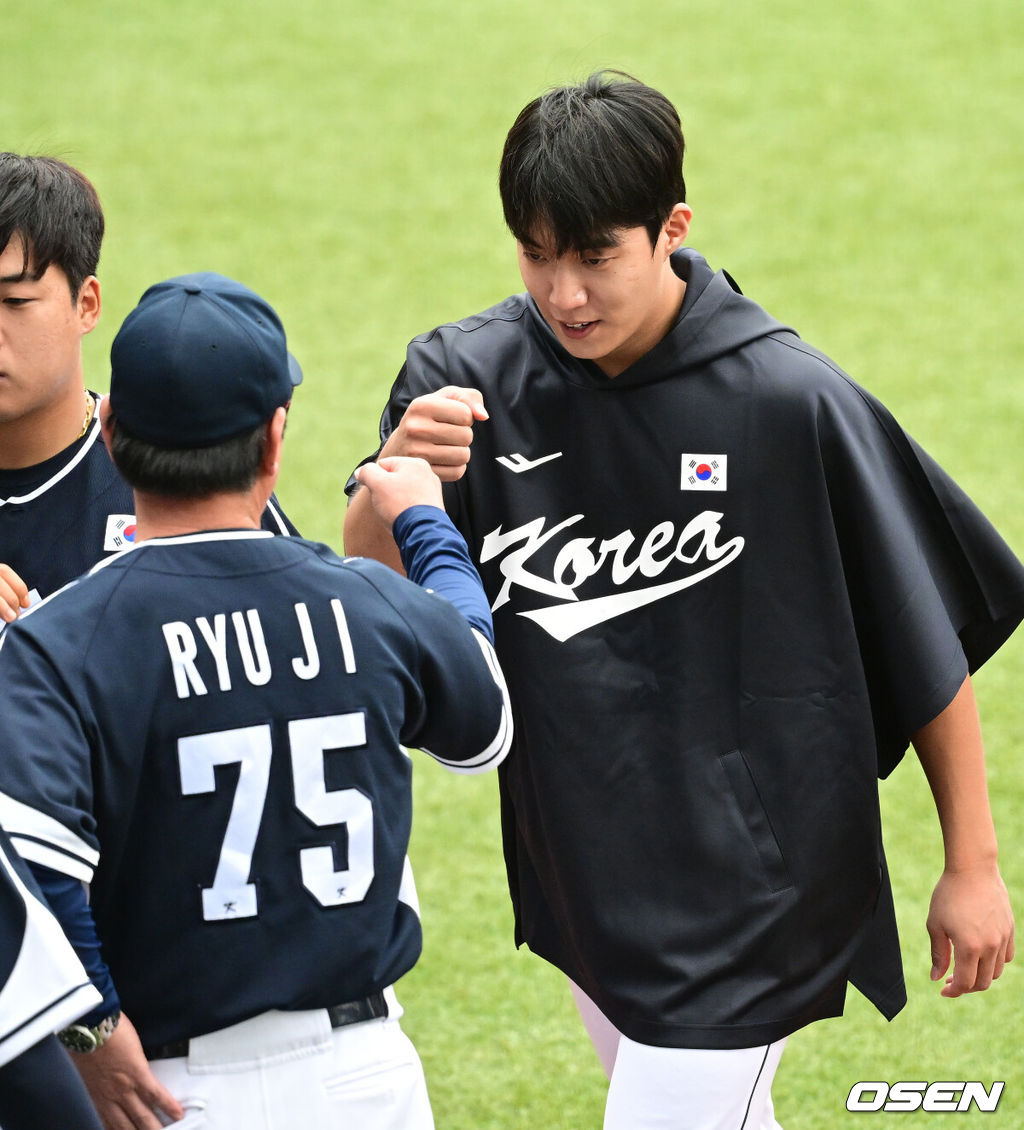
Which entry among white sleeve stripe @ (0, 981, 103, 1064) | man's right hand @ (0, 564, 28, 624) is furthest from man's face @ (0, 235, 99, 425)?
white sleeve stripe @ (0, 981, 103, 1064)

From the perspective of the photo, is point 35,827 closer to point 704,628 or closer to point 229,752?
point 229,752

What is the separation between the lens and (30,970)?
1.47 meters

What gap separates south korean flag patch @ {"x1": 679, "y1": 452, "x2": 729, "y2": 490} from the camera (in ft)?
7.16

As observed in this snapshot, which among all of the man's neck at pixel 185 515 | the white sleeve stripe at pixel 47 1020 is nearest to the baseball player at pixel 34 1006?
the white sleeve stripe at pixel 47 1020

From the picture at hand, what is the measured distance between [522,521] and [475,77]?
7.41 meters

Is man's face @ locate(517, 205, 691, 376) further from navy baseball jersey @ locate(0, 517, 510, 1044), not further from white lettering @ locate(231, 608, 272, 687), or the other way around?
white lettering @ locate(231, 608, 272, 687)

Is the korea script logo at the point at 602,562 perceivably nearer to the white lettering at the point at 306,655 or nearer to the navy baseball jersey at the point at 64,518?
the navy baseball jersey at the point at 64,518

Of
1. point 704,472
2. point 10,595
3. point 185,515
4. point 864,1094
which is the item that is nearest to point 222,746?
point 185,515

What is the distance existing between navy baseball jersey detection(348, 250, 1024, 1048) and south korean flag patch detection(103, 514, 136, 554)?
0.37 m

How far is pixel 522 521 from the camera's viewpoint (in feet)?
7.39

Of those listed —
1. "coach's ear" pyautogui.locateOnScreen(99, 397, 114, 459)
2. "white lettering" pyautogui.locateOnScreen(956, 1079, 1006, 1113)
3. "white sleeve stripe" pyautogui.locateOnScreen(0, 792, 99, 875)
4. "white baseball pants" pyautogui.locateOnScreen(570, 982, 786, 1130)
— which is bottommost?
"white lettering" pyautogui.locateOnScreen(956, 1079, 1006, 1113)

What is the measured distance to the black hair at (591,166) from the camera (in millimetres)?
2074

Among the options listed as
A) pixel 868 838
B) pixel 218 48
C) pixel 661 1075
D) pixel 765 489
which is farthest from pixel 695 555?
pixel 218 48

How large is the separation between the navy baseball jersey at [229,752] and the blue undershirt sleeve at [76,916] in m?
0.02
